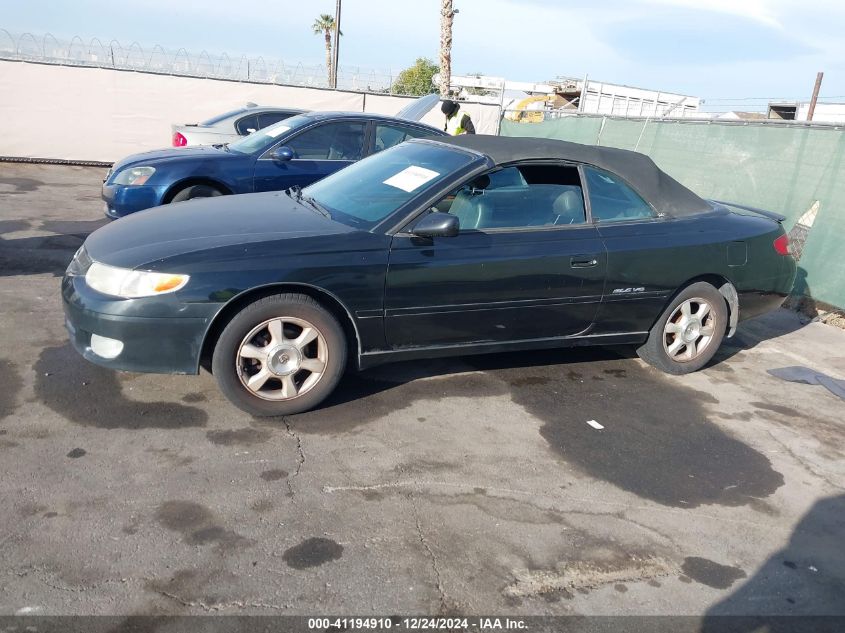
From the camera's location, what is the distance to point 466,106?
62.1ft

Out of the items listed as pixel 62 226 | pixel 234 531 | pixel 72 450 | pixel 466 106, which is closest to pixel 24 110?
pixel 62 226

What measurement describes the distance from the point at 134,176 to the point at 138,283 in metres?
4.13

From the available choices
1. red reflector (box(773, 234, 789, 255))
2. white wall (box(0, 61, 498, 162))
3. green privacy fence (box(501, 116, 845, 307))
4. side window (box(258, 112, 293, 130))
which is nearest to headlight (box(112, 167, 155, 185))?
side window (box(258, 112, 293, 130))

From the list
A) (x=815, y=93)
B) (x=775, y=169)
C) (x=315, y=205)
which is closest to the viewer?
(x=315, y=205)

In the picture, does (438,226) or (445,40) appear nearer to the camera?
(438,226)

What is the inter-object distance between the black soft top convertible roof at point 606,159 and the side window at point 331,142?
3083 millimetres

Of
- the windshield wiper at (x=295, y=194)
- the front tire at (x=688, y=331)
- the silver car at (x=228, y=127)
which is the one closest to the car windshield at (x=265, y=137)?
the silver car at (x=228, y=127)

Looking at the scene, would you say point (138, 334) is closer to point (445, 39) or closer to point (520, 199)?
point (520, 199)

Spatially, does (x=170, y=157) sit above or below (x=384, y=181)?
below

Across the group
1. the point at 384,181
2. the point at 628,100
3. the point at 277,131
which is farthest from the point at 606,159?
the point at 628,100

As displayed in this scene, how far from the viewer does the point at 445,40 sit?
2159cm

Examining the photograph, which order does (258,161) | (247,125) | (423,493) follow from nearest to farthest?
(423,493), (258,161), (247,125)

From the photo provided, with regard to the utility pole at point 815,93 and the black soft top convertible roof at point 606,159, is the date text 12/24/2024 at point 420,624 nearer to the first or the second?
the black soft top convertible roof at point 606,159

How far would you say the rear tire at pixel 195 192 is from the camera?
7.48m
